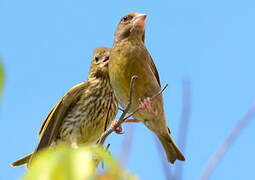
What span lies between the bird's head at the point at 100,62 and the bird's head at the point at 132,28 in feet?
5.26

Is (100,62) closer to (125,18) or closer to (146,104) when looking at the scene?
(125,18)

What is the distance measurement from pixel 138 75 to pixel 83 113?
206cm

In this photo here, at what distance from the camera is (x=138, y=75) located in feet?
14.6

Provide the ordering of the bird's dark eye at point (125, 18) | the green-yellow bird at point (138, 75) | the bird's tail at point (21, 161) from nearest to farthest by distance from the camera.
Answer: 1. the green-yellow bird at point (138, 75)
2. the bird's dark eye at point (125, 18)
3. the bird's tail at point (21, 161)

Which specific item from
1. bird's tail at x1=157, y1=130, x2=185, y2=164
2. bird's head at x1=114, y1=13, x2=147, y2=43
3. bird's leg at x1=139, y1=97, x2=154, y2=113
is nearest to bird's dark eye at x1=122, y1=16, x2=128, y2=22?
bird's head at x1=114, y1=13, x2=147, y2=43

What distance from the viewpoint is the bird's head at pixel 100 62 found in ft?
22.0

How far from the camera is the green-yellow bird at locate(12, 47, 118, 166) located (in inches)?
239

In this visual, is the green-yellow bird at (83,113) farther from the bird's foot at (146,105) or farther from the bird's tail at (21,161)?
the bird's foot at (146,105)

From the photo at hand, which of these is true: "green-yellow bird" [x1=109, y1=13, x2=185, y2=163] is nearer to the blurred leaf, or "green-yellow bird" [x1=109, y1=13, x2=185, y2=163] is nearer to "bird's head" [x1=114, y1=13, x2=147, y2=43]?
"bird's head" [x1=114, y1=13, x2=147, y2=43]

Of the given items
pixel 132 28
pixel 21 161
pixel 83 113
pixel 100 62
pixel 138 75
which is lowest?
pixel 21 161

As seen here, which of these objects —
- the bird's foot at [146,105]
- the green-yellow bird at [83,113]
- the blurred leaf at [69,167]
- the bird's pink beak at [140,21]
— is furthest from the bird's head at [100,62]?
the blurred leaf at [69,167]

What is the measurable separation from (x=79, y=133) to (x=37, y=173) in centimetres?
473

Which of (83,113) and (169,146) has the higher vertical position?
(83,113)

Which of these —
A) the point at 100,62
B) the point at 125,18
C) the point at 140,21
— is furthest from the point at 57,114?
the point at 140,21
